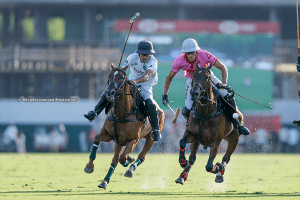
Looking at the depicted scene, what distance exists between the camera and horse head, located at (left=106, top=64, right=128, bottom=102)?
32.0 ft

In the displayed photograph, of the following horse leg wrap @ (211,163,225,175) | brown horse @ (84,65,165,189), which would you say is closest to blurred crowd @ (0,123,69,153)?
brown horse @ (84,65,165,189)

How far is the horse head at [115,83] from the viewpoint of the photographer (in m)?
9.74

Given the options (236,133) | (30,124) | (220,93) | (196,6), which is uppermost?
(196,6)

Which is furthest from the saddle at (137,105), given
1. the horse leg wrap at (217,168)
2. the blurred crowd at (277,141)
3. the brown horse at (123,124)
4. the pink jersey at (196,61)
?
the blurred crowd at (277,141)

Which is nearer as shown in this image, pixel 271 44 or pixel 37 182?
pixel 37 182

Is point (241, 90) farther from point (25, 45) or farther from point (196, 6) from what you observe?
point (25, 45)

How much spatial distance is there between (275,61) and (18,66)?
1886 cm

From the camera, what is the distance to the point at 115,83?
32.8 feet

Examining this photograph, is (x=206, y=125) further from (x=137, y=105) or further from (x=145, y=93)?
(x=145, y=93)

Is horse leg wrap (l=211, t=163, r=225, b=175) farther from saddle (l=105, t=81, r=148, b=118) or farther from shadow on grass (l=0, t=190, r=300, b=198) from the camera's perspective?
saddle (l=105, t=81, r=148, b=118)

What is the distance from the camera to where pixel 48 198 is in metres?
9.72

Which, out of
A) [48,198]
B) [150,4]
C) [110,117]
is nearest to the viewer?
[48,198]

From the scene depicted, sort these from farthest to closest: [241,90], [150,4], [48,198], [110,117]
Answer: [150,4] < [241,90] < [110,117] < [48,198]

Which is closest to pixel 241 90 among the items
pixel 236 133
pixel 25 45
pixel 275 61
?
pixel 275 61
